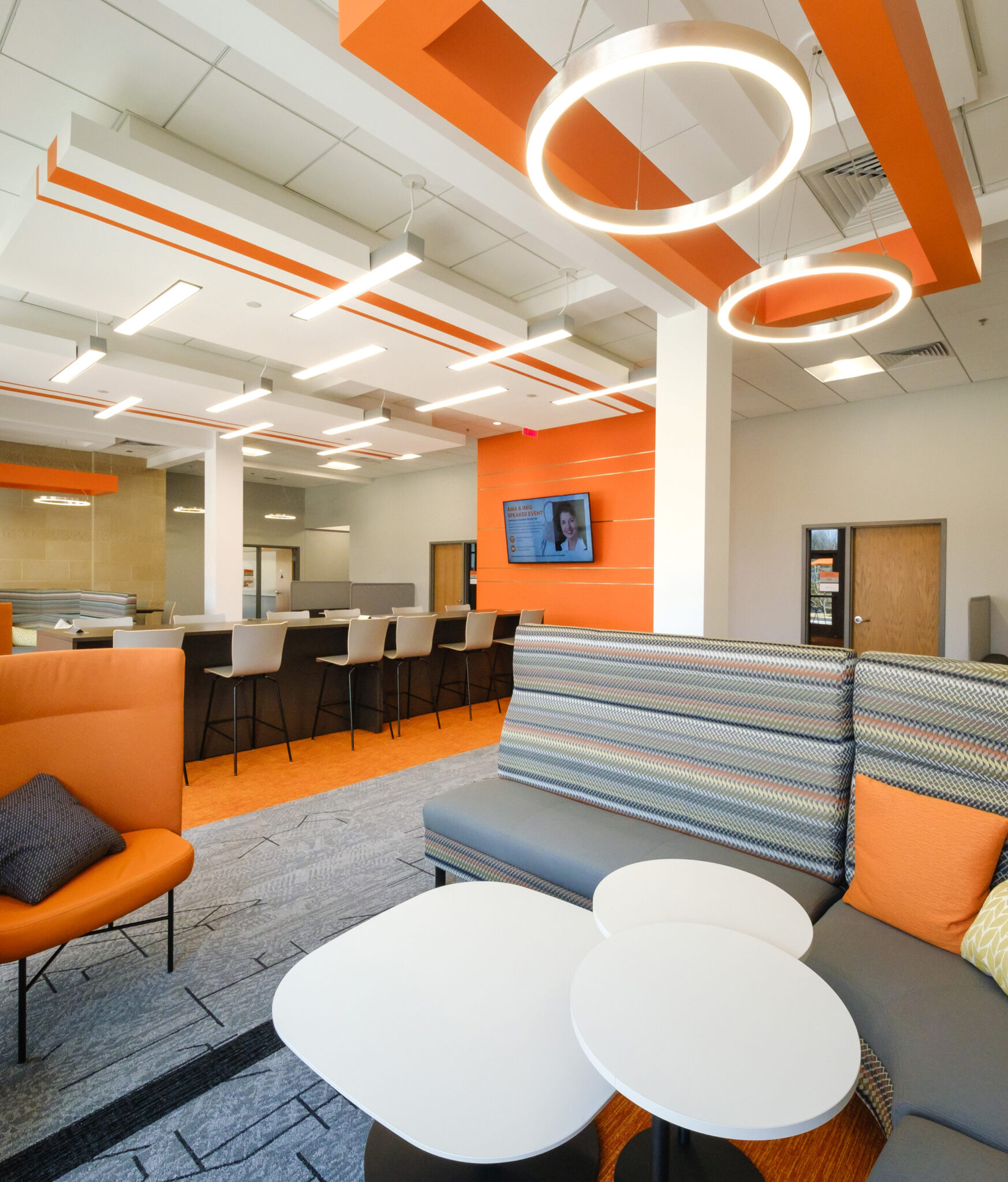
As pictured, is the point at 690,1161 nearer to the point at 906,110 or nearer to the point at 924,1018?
the point at 924,1018

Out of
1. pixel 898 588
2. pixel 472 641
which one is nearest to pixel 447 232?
pixel 472 641

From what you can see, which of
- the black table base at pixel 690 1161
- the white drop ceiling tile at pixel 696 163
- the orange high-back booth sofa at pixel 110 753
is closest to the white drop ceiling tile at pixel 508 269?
the white drop ceiling tile at pixel 696 163

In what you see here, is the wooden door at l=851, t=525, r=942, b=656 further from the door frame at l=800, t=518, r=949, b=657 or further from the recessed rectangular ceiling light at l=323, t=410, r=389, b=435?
the recessed rectangular ceiling light at l=323, t=410, r=389, b=435

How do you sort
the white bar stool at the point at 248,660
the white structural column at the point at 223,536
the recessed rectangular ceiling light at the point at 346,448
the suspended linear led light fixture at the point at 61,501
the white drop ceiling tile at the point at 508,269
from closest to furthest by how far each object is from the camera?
the white bar stool at the point at 248,660 < the white drop ceiling tile at the point at 508,269 < the white structural column at the point at 223,536 < the recessed rectangular ceiling light at the point at 346,448 < the suspended linear led light fixture at the point at 61,501

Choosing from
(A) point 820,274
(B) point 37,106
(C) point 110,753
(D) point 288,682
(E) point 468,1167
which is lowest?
(E) point 468,1167

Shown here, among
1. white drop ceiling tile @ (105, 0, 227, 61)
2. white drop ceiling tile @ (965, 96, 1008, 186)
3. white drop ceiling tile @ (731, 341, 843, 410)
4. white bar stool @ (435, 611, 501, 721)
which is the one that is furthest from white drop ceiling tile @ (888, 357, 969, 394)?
white drop ceiling tile @ (105, 0, 227, 61)

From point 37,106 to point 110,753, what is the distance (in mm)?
3165

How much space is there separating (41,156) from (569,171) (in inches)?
117

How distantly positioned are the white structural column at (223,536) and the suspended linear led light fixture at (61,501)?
3023mm

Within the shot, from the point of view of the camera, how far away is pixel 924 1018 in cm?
129

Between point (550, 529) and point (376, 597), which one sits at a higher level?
point (550, 529)

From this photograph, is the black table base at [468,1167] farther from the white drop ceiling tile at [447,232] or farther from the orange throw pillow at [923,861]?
the white drop ceiling tile at [447,232]

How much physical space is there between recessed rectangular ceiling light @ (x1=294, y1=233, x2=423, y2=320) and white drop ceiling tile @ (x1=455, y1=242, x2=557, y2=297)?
2.77ft

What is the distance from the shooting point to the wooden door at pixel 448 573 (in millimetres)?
10891
